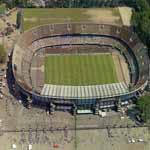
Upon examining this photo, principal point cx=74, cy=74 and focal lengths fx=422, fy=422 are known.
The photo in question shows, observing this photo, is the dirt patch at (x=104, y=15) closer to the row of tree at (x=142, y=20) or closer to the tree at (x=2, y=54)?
the row of tree at (x=142, y=20)

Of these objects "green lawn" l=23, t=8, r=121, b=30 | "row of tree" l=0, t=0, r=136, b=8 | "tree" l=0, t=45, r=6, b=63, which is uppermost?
"row of tree" l=0, t=0, r=136, b=8

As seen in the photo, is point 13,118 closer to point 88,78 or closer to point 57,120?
point 57,120

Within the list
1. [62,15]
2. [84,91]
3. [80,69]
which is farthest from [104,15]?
[84,91]

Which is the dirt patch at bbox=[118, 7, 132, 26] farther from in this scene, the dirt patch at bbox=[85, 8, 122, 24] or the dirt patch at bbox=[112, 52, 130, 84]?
the dirt patch at bbox=[112, 52, 130, 84]

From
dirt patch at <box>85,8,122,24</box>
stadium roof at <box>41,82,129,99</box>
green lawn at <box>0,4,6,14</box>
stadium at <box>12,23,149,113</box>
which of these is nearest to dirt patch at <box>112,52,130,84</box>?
stadium at <box>12,23,149,113</box>

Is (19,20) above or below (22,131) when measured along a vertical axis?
above

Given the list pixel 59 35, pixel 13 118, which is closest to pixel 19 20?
pixel 59 35

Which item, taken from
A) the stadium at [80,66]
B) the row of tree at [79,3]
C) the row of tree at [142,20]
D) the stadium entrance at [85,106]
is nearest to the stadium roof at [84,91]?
the stadium at [80,66]
